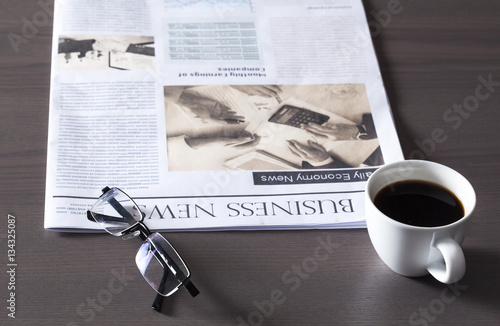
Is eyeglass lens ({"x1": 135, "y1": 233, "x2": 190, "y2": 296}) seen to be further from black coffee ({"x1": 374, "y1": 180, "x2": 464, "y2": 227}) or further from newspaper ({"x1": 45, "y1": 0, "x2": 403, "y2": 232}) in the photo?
black coffee ({"x1": 374, "y1": 180, "x2": 464, "y2": 227})

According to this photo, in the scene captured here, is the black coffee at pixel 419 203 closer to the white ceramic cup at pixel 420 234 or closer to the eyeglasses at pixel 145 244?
the white ceramic cup at pixel 420 234

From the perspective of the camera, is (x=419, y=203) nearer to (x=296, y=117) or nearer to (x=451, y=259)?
(x=451, y=259)

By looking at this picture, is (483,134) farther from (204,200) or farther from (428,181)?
(204,200)

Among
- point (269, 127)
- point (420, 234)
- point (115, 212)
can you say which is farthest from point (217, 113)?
point (420, 234)

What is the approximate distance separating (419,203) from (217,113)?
25 centimetres

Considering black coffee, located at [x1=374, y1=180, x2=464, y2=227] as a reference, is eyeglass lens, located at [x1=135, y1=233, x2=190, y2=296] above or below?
below

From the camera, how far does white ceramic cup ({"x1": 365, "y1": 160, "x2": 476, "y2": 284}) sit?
1.48 ft

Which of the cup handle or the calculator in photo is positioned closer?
the cup handle

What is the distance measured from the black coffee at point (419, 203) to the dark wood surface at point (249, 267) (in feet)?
0.20

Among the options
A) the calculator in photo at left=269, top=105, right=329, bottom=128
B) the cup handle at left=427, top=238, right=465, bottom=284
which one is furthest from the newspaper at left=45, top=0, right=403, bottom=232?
the cup handle at left=427, top=238, right=465, bottom=284

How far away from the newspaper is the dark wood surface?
0.02m

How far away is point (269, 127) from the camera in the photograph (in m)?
0.63

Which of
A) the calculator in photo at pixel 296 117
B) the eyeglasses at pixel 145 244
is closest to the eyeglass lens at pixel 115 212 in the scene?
the eyeglasses at pixel 145 244

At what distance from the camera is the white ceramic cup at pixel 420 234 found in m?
0.45
